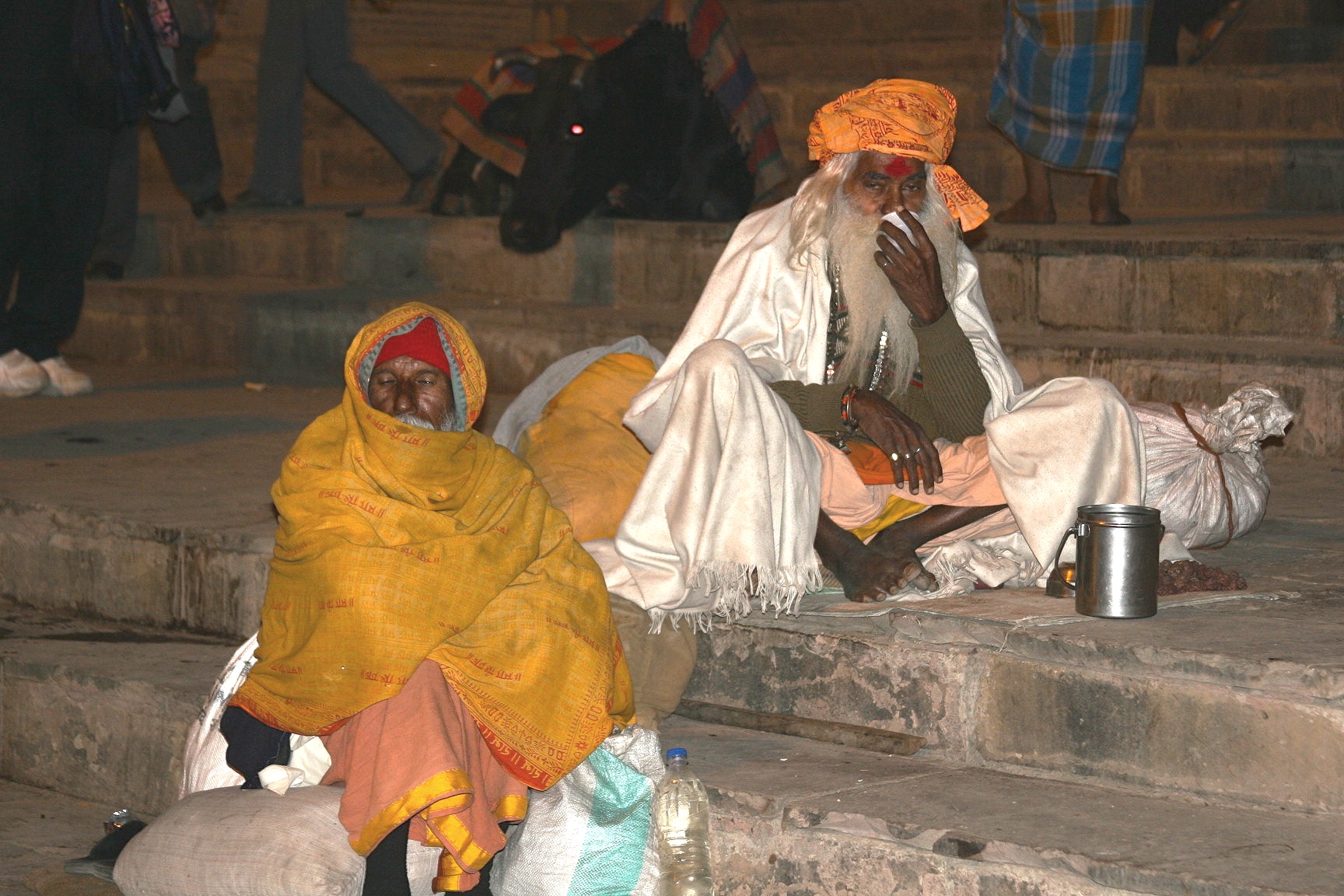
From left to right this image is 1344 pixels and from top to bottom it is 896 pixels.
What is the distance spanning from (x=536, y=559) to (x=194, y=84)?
557 cm

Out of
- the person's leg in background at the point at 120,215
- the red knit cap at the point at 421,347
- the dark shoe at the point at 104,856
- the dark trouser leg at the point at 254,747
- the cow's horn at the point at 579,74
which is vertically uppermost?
the cow's horn at the point at 579,74

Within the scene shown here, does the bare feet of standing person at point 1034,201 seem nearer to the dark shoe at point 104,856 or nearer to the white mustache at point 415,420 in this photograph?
the white mustache at point 415,420

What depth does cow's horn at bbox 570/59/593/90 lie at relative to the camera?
7.29 m

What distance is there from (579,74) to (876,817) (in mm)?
4598

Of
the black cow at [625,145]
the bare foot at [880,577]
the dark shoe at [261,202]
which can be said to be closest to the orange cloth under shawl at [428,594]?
the bare foot at [880,577]

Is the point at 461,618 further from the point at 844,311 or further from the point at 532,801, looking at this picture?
the point at 844,311

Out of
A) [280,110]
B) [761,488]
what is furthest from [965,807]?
[280,110]

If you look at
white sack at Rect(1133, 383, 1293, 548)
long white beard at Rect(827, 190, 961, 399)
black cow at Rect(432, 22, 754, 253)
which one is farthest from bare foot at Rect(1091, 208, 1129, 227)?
long white beard at Rect(827, 190, 961, 399)

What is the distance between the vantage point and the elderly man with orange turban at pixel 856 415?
399 cm

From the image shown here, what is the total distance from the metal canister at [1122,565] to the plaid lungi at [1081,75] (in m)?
3.56

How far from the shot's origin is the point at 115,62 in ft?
20.6

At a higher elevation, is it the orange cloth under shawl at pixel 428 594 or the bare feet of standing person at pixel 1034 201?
the bare feet of standing person at pixel 1034 201

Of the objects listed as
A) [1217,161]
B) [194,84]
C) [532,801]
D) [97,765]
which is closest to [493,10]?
[194,84]

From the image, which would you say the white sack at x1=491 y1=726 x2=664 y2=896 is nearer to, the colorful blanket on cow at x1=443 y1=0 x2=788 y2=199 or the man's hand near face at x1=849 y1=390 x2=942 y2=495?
the man's hand near face at x1=849 y1=390 x2=942 y2=495
